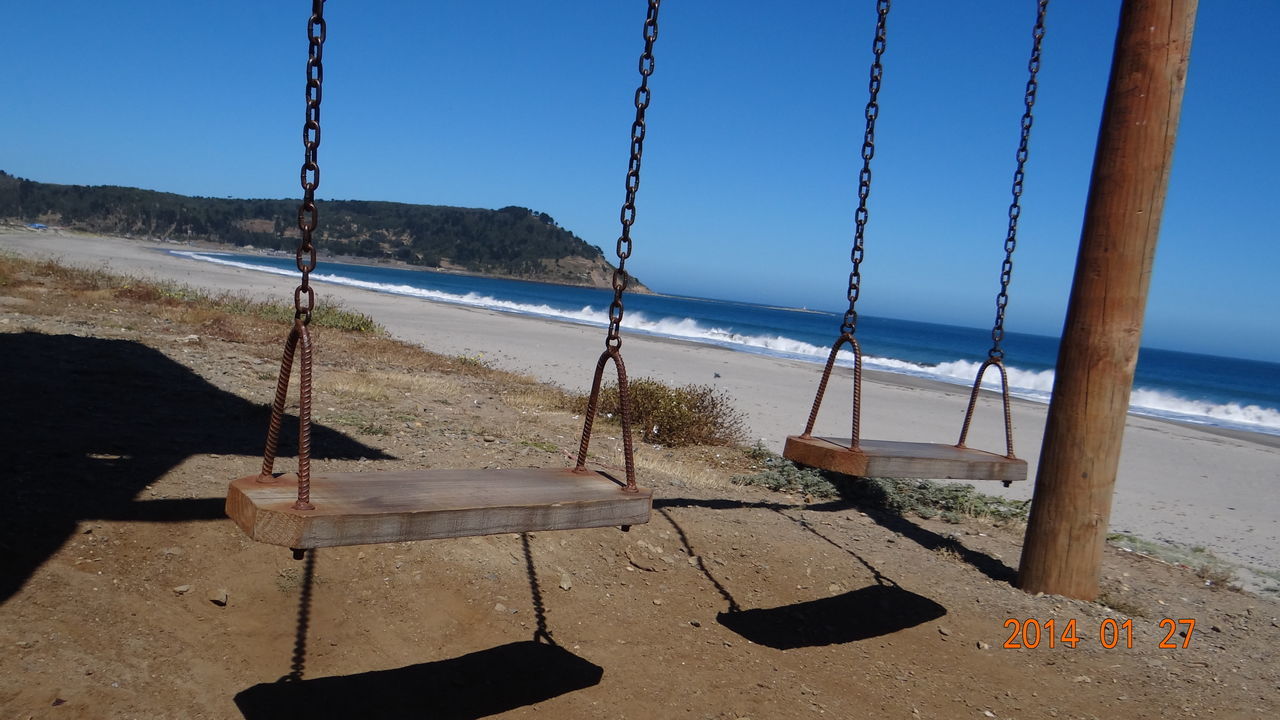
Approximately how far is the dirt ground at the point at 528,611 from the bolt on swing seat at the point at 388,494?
100 cm

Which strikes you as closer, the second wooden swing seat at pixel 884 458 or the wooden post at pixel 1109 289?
the second wooden swing seat at pixel 884 458

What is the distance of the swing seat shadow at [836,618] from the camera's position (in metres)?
4.45

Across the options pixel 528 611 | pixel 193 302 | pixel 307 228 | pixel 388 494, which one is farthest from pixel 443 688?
pixel 193 302

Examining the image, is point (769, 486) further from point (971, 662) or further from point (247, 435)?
point (247, 435)

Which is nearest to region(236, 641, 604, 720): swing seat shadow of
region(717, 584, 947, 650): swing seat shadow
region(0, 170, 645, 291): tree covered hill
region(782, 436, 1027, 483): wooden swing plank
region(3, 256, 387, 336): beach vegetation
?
region(717, 584, 947, 650): swing seat shadow

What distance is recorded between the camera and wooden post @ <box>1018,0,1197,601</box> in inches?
188

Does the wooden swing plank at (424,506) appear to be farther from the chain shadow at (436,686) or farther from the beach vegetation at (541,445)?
the beach vegetation at (541,445)

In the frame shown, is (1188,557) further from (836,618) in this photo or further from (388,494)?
(388,494)

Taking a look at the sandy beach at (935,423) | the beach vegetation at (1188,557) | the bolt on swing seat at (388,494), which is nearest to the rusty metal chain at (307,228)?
the bolt on swing seat at (388,494)

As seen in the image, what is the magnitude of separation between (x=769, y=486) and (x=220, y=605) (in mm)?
4766

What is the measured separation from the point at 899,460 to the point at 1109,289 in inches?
71.6

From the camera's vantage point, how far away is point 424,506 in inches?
105

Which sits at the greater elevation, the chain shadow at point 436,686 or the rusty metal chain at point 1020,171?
the rusty metal chain at point 1020,171

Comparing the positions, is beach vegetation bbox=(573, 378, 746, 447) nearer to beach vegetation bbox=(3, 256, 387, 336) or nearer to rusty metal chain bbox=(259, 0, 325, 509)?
rusty metal chain bbox=(259, 0, 325, 509)
